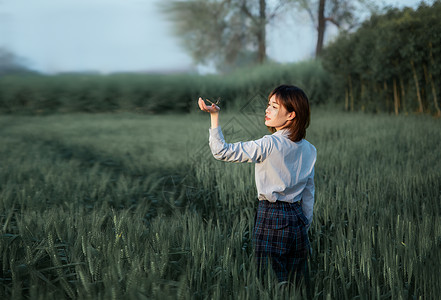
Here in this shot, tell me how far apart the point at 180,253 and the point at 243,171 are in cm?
172

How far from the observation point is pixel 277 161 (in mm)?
1536

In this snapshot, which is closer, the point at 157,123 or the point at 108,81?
the point at 108,81

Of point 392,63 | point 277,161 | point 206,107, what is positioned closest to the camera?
point 206,107

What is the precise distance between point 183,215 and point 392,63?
874cm

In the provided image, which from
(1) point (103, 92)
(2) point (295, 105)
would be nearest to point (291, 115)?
(2) point (295, 105)

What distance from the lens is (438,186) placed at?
299 cm

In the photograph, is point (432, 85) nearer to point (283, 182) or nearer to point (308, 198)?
point (308, 198)

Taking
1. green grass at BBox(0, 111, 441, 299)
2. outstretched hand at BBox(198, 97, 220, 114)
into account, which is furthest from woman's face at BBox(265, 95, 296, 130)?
green grass at BBox(0, 111, 441, 299)

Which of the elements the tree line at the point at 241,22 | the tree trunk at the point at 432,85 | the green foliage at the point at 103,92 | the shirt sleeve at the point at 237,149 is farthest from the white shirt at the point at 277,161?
the tree line at the point at 241,22

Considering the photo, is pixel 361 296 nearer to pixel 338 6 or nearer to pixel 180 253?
pixel 180 253

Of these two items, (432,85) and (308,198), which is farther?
(432,85)

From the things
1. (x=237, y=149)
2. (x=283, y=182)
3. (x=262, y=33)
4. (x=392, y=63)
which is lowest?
(x=283, y=182)

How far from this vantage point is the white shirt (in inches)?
58.2

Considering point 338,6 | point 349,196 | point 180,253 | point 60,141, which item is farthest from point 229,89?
point 180,253
